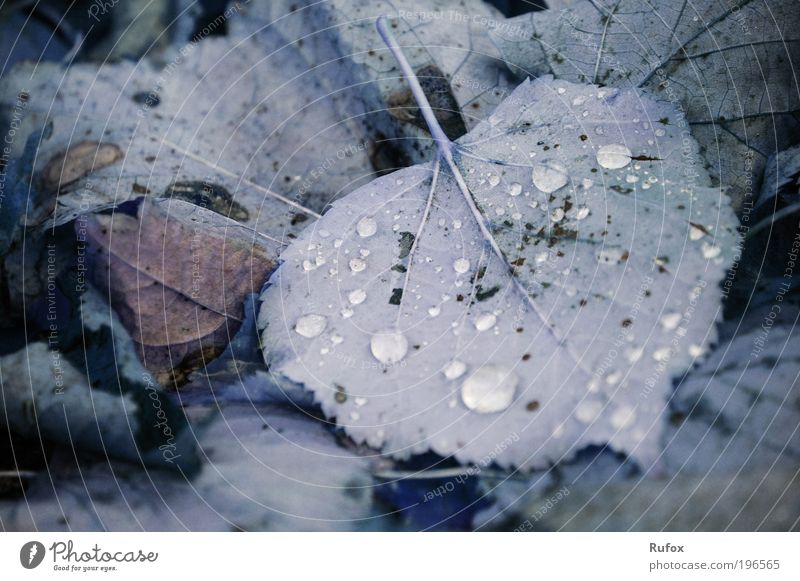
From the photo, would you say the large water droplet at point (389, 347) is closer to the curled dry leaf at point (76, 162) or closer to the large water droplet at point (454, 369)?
the large water droplet at point (454, 369)

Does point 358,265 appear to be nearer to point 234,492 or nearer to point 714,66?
point 234,492

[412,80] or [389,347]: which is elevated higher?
[412,80]

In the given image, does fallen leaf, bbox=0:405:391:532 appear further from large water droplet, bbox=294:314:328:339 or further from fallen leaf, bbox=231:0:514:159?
fallen leaf, bbox=231:0:514:159

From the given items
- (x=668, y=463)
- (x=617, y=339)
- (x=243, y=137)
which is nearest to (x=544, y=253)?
(x=617, y=339)

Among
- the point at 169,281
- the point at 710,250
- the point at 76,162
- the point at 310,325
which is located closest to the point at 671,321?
the point at 710,250

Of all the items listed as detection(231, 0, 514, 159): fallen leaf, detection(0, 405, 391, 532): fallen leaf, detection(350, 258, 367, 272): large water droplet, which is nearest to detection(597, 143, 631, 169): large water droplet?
detection(231, 0, 514, 159): fallen leaf

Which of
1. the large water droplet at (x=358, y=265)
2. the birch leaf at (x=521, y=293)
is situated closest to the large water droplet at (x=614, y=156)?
the birch leaf at (x=521, y=293)

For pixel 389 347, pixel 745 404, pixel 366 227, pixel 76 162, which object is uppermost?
pixel 76 162
